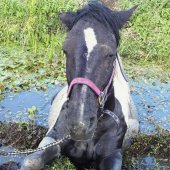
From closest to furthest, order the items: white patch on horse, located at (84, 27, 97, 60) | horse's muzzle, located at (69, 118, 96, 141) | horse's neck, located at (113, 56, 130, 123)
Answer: horse's muzzle, located at (69, 118, 96, 141)
white patch on horse, located at (84, 27, 97, 60)
horse's neck, located at (113, 56, 130, 123)

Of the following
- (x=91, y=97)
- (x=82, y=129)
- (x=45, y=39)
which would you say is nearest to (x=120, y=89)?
(x=91, y=97)

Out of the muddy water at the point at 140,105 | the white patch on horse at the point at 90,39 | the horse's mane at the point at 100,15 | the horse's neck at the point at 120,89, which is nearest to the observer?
the white patch on horse at the point at 90,39

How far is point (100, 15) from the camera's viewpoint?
147 inches

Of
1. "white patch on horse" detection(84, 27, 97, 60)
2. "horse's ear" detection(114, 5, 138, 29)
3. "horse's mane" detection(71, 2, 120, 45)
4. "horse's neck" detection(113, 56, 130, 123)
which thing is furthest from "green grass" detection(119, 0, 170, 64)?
"white patch on horse" detection(84, 27, 97, 60)

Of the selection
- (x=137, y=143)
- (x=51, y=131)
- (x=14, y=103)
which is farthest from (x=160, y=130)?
(x=14, y=103)

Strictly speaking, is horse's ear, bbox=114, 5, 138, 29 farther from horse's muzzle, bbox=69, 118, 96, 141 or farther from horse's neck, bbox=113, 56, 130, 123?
horse's muzzle, bbox=69, 118, 96, 141

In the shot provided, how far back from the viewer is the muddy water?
577cm

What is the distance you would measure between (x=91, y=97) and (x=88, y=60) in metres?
0.28

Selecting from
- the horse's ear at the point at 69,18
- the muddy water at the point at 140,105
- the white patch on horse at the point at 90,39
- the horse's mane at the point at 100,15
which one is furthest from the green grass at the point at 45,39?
the white patch on horse at the point at 90,39

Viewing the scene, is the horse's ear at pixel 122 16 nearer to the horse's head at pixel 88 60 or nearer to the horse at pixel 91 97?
the horse at pixel 91 97

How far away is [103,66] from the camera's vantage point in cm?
354

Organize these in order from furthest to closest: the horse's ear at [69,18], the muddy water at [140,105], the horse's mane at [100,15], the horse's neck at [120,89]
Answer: the muddy water at [140,105] < the horse's neck at [120,89] < the horse's ear at [69,18] < the horse's mane at [100,15]

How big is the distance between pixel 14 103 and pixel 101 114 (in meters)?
2.54

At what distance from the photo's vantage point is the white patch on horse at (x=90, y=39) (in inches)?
138
